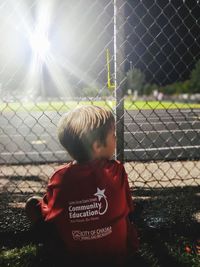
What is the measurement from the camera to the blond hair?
172cm

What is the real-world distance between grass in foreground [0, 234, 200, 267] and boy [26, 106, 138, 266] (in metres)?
0.68

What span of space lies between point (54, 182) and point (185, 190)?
6.82ft

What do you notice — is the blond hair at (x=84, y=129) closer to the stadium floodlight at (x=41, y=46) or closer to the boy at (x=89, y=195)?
the boy at (x=89, y=195)

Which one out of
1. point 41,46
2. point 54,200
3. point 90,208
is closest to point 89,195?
point 90,208

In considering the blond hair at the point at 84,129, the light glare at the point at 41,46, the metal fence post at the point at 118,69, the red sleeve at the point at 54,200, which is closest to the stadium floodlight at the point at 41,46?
the light glare at the point at 41,46

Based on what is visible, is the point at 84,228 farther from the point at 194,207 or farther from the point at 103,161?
the point at 194,207

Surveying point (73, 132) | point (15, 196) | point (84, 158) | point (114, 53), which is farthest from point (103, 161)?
point (15, 196)

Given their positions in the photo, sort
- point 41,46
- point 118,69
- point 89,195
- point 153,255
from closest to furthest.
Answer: point 89,195, point 153,255, point 118,69, point 41,46

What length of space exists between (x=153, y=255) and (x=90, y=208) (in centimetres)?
101

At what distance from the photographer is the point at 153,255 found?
98.7 inches

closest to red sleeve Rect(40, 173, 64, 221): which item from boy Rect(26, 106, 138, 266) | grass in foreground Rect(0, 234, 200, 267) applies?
boy Rect(26, 106, 138, 266)

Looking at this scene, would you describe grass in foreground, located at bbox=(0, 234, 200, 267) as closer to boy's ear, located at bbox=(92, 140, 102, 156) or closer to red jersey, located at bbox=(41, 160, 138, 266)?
red jersey, located at bbox=(41, 160, 138, 266)

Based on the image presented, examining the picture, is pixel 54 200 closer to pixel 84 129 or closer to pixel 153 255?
pixel 84 129

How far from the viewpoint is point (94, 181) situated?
1.70 meters
